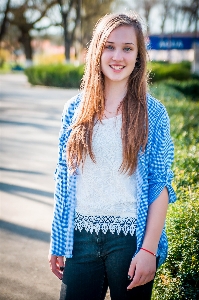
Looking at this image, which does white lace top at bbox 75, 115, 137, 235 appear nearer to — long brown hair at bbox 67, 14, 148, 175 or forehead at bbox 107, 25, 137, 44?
long brown hair at bbox 67, 14, 148, 175

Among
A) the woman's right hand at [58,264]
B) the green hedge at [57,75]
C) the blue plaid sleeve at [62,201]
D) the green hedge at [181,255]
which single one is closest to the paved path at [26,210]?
the green hedge at [181,255]

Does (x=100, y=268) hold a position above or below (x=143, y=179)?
below

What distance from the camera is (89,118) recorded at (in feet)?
6.69

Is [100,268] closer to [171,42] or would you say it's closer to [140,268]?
[140,268]

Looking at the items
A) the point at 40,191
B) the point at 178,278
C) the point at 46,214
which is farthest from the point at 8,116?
the point at 178,278

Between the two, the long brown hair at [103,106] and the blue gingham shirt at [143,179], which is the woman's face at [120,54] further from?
the blue gingham shirt at [143,179]

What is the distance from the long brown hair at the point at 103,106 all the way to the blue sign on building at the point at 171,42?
3316 centimetres

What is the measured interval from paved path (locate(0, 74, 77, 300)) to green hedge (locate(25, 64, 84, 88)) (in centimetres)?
1596

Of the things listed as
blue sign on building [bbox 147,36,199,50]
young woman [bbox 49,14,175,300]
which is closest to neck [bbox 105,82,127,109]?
young woman [bbox 49,14,175,300]

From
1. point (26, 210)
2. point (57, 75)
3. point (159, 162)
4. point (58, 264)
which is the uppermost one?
point (159, 162)

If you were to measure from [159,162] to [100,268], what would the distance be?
562 millimetres

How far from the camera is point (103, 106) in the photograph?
2059mm

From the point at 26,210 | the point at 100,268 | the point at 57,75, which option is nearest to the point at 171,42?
the point at 57,75

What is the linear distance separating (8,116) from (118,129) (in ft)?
40.6
